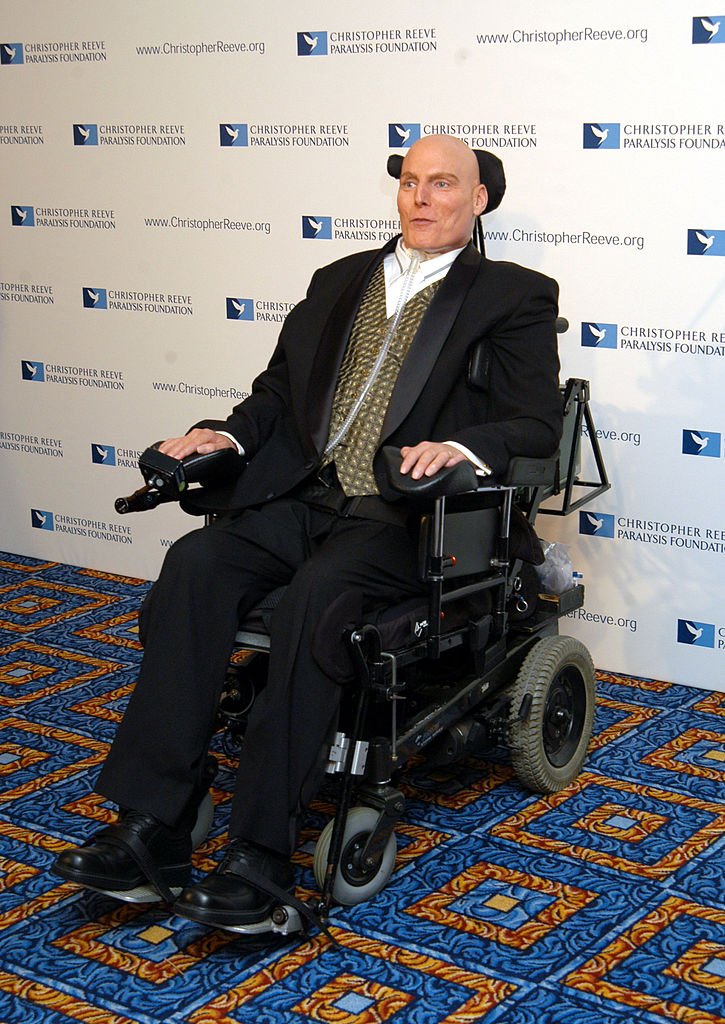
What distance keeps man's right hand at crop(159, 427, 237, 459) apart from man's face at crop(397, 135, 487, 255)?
623 mm

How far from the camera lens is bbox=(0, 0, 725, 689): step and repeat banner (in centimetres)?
355

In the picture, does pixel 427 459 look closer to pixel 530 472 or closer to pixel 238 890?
pixel 530 472

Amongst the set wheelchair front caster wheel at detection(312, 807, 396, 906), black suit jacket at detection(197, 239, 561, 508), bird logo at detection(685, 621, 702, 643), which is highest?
black suit jacket at detection(197, 239, 561, 508)

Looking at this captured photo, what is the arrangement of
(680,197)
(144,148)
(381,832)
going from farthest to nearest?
1. (144,148)
2. (680,197)
3. (381,832)

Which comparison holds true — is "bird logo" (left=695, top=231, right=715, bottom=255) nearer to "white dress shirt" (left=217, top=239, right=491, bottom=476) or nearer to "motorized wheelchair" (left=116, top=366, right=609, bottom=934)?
"motorized wheelchair" (left=116, top=366, right=609, bottom=934)

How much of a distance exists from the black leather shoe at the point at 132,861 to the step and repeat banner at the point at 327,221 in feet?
5.61

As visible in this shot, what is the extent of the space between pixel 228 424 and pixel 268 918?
1086 millimetres

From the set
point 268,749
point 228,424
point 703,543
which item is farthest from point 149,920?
point 703,543

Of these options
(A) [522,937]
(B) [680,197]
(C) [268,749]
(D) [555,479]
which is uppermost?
(B) [680,197]

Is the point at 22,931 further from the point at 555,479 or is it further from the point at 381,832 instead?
the point at 555,479

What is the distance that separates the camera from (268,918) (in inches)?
96.1

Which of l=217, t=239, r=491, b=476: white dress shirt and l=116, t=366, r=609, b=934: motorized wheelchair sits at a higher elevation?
l=217, t=239, r=491, b=476: white dress shirt

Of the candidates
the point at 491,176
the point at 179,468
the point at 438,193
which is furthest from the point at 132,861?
the point at 491,176

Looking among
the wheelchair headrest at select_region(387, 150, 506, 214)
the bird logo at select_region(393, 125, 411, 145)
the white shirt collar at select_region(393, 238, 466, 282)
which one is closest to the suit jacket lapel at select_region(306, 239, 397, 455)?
the white shirt collar at select_region(393, 238, 466, 282)
